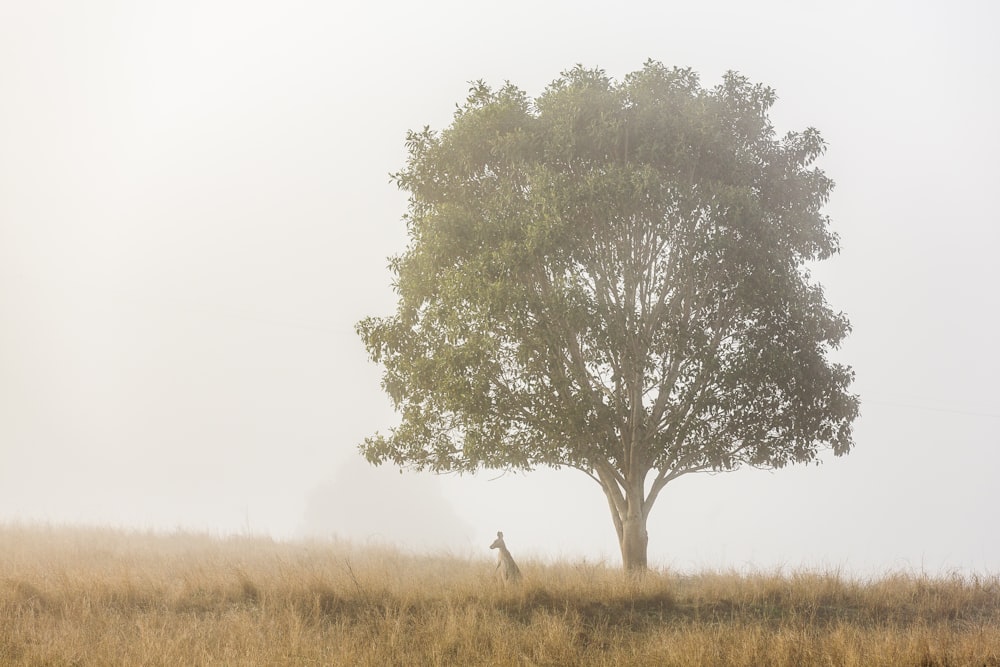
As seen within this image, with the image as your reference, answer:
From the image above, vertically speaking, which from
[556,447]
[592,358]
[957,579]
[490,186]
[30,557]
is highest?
[490,186]

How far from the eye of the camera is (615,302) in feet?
65.0

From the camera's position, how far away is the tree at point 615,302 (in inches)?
706

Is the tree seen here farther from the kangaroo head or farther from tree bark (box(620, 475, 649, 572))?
the kangaroo head

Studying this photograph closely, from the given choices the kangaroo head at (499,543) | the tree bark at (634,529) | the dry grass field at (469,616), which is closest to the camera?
the dry grass field at (469,616)

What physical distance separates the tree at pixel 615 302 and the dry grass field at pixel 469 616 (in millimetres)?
3047

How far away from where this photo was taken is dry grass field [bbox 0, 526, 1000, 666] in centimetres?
1229

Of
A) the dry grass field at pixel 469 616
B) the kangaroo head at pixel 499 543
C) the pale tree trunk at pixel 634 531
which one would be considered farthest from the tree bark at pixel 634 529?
the kangaroo head at pixel 499 543

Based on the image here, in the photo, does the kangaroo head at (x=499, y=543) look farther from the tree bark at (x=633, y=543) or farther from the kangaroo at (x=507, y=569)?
the tree bark at (x=633, y=543)

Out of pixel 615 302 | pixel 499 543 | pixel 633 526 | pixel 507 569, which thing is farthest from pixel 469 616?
pixel 615 302

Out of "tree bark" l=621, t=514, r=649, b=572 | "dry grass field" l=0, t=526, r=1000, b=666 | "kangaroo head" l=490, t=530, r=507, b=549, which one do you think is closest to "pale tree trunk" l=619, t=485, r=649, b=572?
"tree bark" l=621, t=514, r=649, b=572

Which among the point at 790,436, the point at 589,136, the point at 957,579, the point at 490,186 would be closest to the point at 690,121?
the point at 589,136

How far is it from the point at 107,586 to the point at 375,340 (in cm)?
805

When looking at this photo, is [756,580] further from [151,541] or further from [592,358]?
[151,541]

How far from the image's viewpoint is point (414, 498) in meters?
97.5
